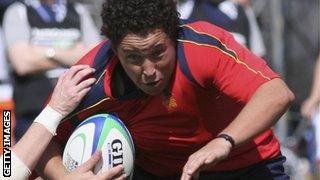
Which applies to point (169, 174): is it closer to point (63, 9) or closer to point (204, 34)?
point (204, 34)

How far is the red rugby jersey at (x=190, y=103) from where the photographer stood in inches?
164

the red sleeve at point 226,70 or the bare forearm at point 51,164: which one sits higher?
the red sleeve at point 226,70

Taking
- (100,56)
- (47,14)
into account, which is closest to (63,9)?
(47,14)

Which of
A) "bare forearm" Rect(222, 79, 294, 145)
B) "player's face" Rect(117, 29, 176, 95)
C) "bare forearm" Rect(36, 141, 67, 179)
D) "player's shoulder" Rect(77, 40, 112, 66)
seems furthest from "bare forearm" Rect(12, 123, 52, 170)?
"bare forearm" Rect(222, 79, 294, 145)

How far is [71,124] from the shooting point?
4.45m

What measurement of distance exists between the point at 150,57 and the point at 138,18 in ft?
0.59

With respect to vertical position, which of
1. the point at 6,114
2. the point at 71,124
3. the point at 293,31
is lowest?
the point at 293,31

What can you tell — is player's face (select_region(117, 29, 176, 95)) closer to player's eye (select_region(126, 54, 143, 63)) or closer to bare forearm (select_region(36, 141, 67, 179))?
player's eye (select_region(126, 54, 143, 63))

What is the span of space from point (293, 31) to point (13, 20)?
4235 mm

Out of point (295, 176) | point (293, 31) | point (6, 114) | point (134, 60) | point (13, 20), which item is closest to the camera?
point (134, 60)

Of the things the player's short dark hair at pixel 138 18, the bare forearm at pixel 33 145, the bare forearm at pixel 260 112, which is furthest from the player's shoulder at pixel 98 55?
the bare forearm at pixel 260 112

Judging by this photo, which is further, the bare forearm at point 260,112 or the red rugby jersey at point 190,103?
the red rugby jersey at point 190,103

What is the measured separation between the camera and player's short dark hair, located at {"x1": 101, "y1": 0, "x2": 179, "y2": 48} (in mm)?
4129

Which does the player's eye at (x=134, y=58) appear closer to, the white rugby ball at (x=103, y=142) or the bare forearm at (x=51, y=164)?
the white rugby ball at (x=103, y=142)
